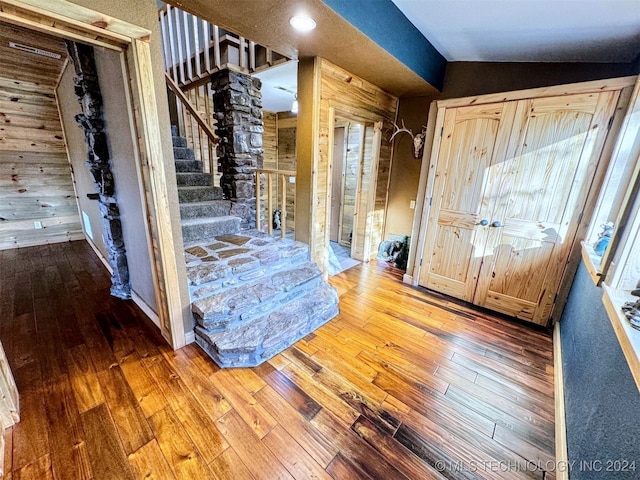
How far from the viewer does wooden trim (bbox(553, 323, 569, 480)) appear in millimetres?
1234

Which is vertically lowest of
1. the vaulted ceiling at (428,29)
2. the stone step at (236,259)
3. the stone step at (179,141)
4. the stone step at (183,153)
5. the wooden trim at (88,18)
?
the stone step at (236,259)

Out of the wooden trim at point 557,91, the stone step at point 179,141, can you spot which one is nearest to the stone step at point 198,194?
the stone step at point 179,141

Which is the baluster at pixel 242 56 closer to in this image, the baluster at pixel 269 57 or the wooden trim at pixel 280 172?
the baluster at pixel 269 57

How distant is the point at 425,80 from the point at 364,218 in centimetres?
181

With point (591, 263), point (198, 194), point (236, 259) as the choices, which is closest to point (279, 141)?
point (198, 194)

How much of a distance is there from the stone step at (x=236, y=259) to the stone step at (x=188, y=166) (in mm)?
1388

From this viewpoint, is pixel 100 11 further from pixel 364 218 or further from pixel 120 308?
pixel 364 218

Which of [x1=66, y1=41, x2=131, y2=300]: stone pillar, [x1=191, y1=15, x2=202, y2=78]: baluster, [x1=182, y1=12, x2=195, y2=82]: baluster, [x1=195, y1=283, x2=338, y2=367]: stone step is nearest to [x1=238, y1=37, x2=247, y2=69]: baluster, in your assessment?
[x1=191, y1=15, x2=202, y2=78]: baluster

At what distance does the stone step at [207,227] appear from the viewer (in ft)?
9.43

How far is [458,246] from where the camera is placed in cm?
277

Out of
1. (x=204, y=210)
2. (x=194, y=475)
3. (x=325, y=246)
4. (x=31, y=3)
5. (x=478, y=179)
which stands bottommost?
(x=194, y=475)

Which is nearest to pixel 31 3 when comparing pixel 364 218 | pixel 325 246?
pixel 325 246

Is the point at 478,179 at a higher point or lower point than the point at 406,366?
higher

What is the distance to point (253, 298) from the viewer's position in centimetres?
215
